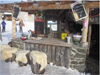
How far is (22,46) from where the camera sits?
5.46 meters

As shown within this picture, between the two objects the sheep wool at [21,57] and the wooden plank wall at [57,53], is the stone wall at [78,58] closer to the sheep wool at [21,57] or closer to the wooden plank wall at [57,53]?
the wooden plank wall at [57,53]

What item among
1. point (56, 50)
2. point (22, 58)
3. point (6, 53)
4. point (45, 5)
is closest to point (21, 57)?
point (22, 58)

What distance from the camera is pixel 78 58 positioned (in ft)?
13.6

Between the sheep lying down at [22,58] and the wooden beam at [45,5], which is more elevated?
the wooden beam at [45,5]

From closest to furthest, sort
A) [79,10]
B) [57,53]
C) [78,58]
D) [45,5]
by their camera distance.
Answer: [79,10]
[78,58]
[57,53]
[45,5]

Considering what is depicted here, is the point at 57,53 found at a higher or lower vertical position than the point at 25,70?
higher

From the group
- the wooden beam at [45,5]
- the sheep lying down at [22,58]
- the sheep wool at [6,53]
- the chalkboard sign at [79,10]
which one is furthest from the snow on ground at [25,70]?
the wooden beam at [45,5]

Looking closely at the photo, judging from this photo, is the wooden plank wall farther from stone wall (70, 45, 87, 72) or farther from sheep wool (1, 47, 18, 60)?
sheep wool (1, 47, 18, 60)

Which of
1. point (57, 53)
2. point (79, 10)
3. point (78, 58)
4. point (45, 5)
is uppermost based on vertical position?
point (45, 5)

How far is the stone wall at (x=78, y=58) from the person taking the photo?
4066 mm

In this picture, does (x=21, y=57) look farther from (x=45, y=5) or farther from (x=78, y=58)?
(x=45, y=5)

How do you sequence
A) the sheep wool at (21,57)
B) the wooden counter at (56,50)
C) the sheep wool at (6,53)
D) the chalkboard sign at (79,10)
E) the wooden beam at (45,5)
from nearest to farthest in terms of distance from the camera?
1. the wooden beam at (45,5)
2. the chalkboard sign at (79,10)
3. the sheep wool at (21,57)
4. the wooden counter at (56,50)
5. the sheep wool at (6,53)

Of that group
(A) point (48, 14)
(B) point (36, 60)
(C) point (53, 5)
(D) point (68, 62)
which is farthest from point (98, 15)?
(A) point (48, 14)

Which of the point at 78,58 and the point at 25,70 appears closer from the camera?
the point at 25,70
